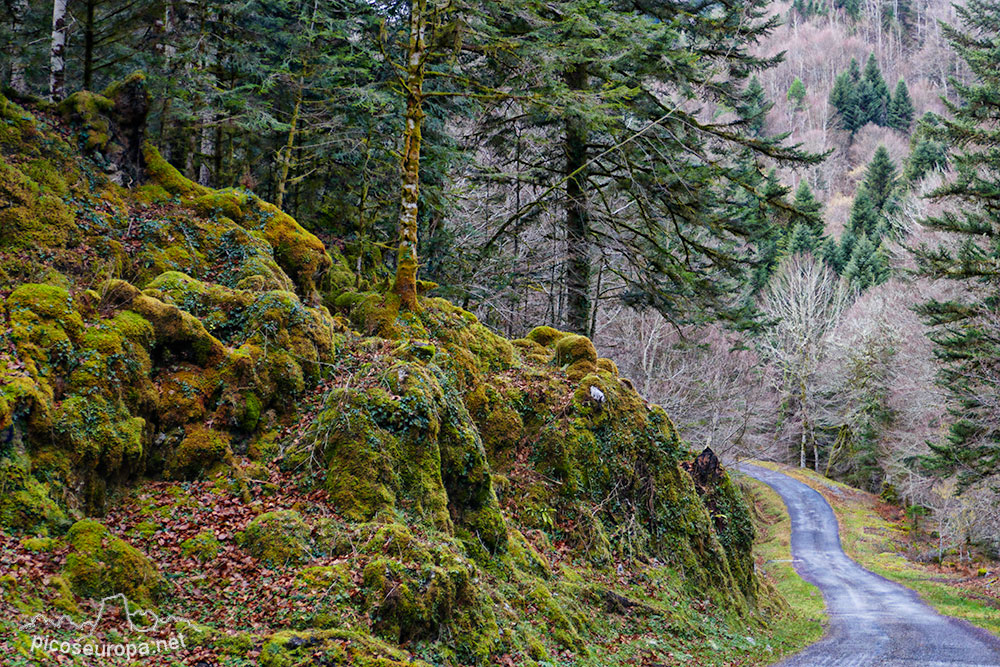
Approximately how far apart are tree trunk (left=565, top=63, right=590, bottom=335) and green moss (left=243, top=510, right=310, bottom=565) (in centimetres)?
1001

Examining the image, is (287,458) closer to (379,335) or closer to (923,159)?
(379,335)

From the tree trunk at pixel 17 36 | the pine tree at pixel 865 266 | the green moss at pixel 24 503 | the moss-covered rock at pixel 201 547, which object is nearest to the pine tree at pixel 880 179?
the pine tree at pixel 865 266

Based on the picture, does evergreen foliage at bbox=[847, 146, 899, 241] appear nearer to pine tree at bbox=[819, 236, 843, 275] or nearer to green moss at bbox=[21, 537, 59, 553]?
pine tree at bbox=[819, 236, 843, 275]

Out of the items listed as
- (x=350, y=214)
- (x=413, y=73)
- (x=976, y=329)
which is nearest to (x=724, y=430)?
(x=976, y=329)

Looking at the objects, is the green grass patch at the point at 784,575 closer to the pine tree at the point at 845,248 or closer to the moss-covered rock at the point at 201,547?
the moss-covered rock at the point at 201,547

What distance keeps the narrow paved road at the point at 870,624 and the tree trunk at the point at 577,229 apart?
8538 mm

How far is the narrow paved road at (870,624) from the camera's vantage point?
41.9ft

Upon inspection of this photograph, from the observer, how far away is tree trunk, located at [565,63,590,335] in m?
15.5

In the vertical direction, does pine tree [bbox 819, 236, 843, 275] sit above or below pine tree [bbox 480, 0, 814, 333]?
above

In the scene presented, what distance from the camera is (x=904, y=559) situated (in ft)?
98.6

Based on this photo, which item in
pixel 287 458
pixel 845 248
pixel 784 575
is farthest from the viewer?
pixel 845 248

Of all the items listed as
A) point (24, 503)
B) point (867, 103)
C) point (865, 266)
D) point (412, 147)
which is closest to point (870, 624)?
point (412, 147)

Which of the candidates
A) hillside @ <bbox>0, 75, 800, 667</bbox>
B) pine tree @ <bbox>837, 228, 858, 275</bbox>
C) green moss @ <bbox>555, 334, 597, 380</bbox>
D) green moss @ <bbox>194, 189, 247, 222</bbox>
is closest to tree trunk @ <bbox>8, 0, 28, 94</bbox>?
hillside @ <bbox>0, 75, 800, 667</bbox>

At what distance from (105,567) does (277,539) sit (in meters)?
1.59
